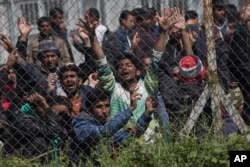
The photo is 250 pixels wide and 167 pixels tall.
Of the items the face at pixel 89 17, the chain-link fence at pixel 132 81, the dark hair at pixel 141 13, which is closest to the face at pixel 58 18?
the chain-link fence at pixel 132 81

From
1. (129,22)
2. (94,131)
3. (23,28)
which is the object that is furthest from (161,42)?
(129,22)

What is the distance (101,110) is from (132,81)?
49cm

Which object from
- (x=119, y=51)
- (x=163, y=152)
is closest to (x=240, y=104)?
(x=163, y=152)

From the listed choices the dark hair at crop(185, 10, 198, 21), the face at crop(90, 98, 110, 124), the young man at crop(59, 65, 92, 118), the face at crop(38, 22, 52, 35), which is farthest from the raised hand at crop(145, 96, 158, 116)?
the face at crop(38, 22, 52, 35)

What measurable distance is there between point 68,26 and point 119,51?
1.64m

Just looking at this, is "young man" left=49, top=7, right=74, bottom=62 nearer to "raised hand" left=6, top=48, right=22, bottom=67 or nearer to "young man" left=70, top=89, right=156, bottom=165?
"raised hand" left=6, top=48, right=22, bottom=67

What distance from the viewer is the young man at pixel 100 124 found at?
8.51 meters

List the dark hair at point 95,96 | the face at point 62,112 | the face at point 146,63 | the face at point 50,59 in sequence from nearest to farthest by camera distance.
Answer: the dark hair at point 95,96 < the face at point 62,112 < the face at point 146,63 < the face at point 50,59

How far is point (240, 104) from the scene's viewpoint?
8859mm

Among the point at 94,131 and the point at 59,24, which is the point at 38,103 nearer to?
the point at 94,131

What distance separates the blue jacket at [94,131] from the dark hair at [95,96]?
5.7 inches

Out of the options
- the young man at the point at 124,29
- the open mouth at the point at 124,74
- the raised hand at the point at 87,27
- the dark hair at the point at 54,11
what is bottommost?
the young man at the point at 124,29

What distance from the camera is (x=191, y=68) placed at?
9.23m

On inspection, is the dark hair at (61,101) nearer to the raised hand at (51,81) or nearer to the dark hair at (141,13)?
the raised hand at (51,81)
